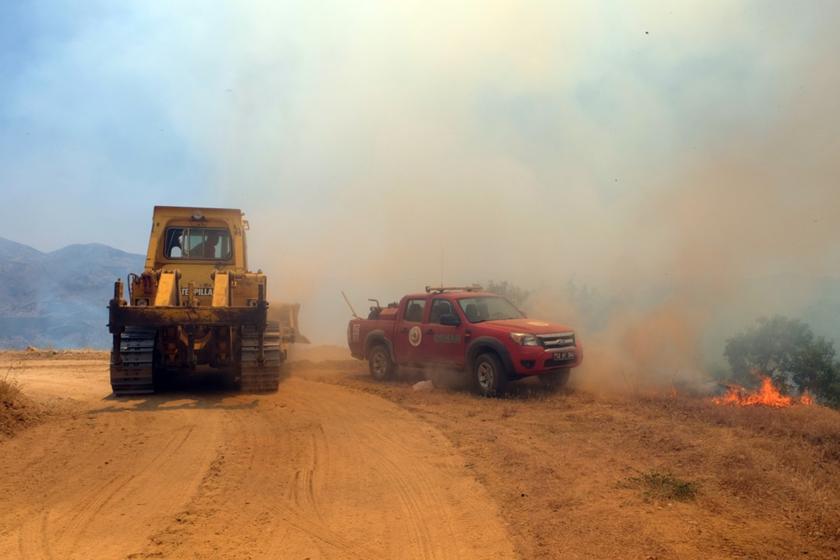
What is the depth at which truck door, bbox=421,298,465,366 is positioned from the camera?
1068cm

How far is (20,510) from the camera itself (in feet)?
15.4

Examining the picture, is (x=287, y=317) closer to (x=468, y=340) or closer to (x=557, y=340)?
(x=468, y=340)

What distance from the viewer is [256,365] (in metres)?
10.3

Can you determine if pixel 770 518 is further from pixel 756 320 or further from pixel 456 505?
pixel 756 320

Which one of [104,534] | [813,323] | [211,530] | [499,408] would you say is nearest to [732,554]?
[211,530]

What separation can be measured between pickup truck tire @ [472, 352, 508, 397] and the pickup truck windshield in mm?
940

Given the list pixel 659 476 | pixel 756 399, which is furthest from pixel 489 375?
pixel 659 476

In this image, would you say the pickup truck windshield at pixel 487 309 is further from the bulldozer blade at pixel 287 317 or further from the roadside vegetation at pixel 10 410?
the roadside vegetation at pixel 10 410

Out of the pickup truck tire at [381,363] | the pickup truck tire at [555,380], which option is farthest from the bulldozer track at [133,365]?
the pickup truck tire at [555,380]

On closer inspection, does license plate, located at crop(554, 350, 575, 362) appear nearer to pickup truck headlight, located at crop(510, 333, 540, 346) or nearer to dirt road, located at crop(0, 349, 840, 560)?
pickup truck headlight, located at crop(510, 333, 540, 346)

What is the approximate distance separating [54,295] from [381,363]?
109 feet

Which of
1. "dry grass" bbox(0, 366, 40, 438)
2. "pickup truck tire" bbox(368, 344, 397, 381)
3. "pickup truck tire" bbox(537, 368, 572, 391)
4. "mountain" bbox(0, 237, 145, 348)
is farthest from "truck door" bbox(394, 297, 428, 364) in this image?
"mountain" bbox(0, 237, 145, 348)

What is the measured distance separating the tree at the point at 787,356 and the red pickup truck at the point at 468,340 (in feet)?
48.9

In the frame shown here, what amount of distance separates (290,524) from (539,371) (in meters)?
6.04
